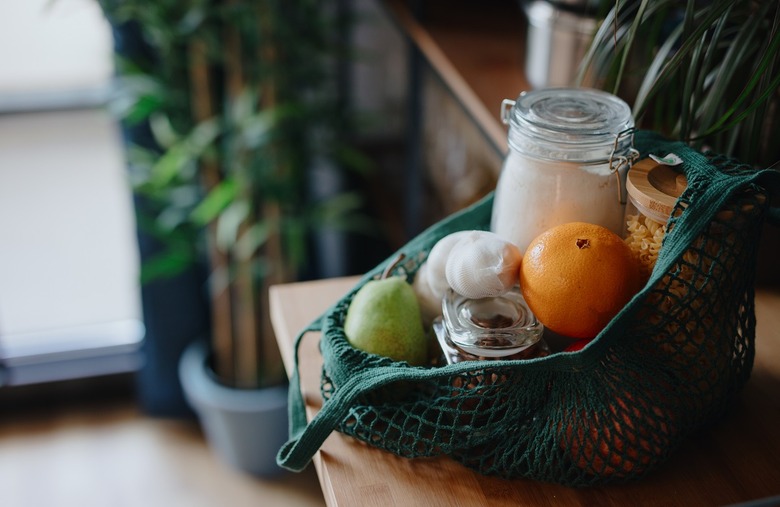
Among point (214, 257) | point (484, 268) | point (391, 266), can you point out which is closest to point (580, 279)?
point (484, 268)

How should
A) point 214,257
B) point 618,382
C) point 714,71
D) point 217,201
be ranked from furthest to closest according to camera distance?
point 214,257 < point 217,201 < point 714,71 < point 618,382

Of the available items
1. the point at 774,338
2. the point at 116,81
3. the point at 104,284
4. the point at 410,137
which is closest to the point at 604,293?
the point at 774,338

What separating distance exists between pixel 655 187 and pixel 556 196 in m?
0.09

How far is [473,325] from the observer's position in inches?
29.1

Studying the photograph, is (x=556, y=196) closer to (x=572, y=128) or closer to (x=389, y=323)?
(x=572, y=128)

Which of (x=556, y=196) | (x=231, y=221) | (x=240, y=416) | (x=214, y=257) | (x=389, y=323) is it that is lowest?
(x=240, y=416)

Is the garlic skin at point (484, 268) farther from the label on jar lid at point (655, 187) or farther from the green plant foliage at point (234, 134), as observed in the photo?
the green plant foliage at point (234, 134)

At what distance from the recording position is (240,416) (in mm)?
1871

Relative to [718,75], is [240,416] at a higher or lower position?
lower

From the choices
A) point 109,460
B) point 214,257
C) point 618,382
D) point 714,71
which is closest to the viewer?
point 618,382

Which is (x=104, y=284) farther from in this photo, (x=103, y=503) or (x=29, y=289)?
(x=103, y=503)

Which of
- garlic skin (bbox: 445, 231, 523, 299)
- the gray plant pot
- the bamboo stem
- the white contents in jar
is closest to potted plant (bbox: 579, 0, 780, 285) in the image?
the white contents in jar

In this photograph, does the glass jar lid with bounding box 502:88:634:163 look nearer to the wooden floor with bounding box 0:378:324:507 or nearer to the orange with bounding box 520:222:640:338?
the orange with bounding box 520:222:640:338

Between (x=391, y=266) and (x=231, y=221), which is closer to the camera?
(x=391, y=266)
